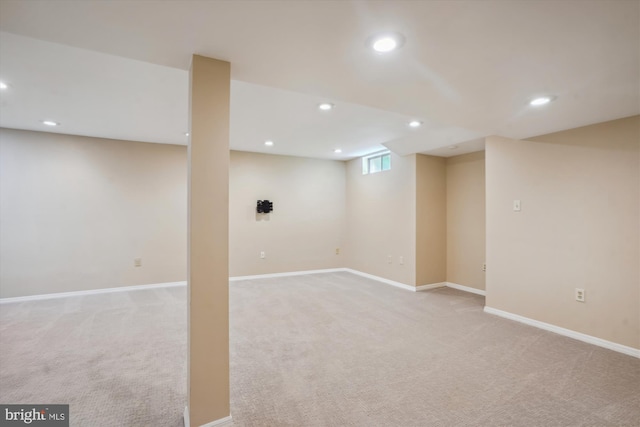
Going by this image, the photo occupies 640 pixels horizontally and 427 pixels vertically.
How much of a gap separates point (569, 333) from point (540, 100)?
8.10 ft

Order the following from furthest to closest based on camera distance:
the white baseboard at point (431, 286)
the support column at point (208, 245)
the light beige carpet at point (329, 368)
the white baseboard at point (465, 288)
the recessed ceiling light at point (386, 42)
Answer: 1. the white baseboard at point (431, 286)
2. the white baseboard at point (465, 288)
3. the light beige carpet at point (329, 368)
4. the support column at point (208, 245)
5. the recessed ceiling light at point (386, 42)

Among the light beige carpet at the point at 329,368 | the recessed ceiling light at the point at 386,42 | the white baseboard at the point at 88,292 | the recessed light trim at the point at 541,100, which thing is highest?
the recessed ceiling light at the point at 386,42

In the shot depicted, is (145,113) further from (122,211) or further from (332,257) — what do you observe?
(332,257)

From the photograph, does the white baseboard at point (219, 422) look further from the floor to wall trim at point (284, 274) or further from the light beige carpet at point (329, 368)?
the floor to wall trim at point (284, 274)

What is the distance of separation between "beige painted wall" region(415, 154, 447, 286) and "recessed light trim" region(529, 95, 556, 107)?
2.51 meters

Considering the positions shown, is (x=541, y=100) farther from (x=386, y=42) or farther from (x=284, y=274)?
(x=284, y=274)

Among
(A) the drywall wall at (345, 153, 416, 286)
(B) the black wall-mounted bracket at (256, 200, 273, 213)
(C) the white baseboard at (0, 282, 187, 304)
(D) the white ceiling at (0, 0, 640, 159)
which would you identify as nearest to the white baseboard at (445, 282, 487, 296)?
(A) the drywall wall at (345, 153, 416, 286)

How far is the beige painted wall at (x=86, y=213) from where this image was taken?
14.2 ft

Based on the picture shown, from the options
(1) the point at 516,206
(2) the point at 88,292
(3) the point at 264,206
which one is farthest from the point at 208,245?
(2) the point at 88,292

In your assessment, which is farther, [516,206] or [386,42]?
[516,206]

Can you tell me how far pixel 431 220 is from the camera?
5242 millimetres

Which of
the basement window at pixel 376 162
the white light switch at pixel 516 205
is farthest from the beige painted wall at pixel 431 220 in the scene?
the white light switch at pixel 516 205

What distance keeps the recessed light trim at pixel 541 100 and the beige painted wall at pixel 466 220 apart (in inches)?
94.0

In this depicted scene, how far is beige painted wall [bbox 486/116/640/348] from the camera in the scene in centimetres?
285
